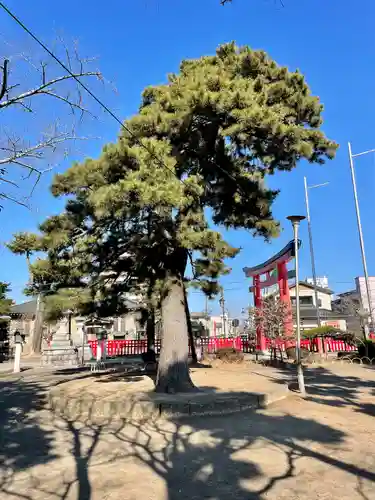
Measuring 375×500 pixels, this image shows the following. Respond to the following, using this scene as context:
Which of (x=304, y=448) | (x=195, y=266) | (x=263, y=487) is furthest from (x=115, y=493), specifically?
(x=195, y=266)

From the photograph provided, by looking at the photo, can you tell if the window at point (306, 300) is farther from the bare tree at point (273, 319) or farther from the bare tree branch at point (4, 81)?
the bare tree branch at point (4, 81)

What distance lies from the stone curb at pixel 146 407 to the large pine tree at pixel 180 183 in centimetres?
150

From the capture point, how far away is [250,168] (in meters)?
10.4

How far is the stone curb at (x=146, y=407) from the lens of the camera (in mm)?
6988

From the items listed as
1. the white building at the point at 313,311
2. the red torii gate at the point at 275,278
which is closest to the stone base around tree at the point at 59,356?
the red torii gate at the point at 275,278

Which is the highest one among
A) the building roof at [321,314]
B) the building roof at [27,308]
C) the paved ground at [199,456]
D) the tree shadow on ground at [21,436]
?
the building roof at [27,308]

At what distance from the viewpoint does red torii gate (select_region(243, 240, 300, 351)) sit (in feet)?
63.5

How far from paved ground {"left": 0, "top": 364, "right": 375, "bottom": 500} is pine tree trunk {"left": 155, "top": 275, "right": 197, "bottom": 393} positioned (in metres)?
1.90

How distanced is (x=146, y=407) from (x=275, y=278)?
16.0m

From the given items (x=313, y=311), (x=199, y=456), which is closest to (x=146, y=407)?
(x=199, y=456)

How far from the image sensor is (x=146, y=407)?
7.00 meters

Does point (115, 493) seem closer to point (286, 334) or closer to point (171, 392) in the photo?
point (171, 392)

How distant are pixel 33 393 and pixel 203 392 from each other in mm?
5056

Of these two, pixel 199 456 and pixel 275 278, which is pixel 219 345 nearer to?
pixel 275 278
